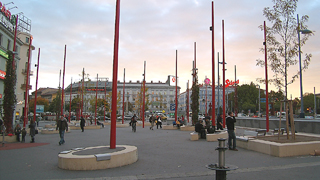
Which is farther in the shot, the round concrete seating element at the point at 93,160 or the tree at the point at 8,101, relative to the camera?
the tree at the point at 8,101

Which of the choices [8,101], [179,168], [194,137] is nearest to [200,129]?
[194,137]

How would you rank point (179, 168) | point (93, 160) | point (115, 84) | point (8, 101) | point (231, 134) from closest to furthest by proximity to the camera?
point (93, 160) → point (179, 168) → point (115, 84) → point (231, 134) → point (8, 101)

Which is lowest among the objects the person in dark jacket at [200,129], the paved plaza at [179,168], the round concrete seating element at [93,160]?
the paved plaza at [179,168]

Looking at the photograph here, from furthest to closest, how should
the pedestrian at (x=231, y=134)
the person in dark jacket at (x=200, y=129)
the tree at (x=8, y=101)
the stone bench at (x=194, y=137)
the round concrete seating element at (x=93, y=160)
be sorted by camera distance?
the tree at (x=8, y=101), the person in dark jacket at (x=200, y=129), the stone bench at (x=194, y=137), the pedestrian at (x=231, y=134), the round concrete seating element at (x=93, y=160)

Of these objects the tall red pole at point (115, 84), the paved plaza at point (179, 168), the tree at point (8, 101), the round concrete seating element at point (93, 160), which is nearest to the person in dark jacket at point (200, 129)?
the paved plaza at point (179, 168)

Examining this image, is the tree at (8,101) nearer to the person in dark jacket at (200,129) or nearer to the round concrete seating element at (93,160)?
the round concrete seating element at (93,160)

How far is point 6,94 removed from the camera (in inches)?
728

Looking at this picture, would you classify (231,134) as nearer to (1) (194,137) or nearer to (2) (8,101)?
(1) (194,137)

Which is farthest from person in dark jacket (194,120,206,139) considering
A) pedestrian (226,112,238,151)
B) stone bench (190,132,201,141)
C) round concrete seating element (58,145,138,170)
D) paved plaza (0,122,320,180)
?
round concrete seating element (58,145,138,170)

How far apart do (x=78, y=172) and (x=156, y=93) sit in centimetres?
11131

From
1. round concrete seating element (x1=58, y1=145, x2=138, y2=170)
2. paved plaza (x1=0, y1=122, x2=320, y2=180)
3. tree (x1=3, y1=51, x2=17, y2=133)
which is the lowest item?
paved plaza (x1=0, y1=122, x2=320, y2=180)

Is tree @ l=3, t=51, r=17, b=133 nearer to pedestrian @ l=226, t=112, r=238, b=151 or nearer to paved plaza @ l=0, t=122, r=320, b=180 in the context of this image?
paved plaza @ l=0, t=122, r=320, b=180

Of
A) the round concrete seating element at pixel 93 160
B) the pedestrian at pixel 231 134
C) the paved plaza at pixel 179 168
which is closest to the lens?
the paved plaza at pixel 179 168

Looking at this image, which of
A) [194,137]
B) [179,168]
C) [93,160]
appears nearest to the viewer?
[93,160]
